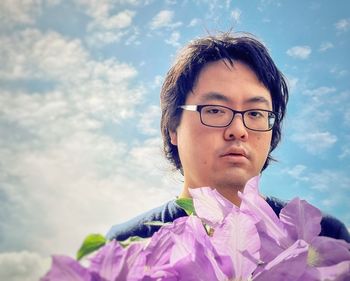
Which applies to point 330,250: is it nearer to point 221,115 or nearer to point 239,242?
point 239,242

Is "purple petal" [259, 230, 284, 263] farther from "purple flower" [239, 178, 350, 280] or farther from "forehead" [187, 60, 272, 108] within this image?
"forehead" [187, 60, 272, 108]

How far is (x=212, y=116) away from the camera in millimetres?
2049

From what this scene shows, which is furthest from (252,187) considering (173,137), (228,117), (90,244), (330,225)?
(330,225)

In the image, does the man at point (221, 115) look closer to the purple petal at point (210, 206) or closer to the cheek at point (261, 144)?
the cheek at point (261, 144)

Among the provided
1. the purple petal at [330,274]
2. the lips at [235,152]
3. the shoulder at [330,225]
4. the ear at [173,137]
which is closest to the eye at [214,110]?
the lips at [235,152]

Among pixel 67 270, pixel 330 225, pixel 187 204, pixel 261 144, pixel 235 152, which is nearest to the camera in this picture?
pixel 67 270

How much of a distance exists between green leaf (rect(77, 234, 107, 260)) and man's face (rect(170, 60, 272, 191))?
1523 millimetres

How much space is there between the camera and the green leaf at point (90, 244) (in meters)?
0.31

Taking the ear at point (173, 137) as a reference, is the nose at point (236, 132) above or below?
below

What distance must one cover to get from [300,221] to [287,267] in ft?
0.25

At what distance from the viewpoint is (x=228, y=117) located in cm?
202

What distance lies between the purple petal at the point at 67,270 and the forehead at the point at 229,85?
5.90 ft

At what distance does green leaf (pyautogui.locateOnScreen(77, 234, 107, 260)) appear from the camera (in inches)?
12.4

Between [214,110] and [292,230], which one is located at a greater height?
[214,110]
